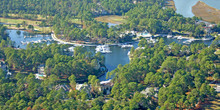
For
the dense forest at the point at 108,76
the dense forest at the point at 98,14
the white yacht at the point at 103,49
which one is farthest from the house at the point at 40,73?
the dense forest at the point at 98,14

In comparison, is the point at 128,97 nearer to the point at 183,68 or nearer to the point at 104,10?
the point at 183,68

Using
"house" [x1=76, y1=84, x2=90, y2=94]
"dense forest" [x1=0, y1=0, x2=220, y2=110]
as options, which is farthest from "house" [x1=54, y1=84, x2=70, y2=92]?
"house" [x1=76, y1=84, x2=90, y2=94]

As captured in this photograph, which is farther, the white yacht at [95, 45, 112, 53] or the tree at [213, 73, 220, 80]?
the white yacht at [95, 45, 112, 53]

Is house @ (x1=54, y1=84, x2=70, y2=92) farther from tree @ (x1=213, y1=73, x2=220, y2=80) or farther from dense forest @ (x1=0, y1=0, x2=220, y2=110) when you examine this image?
tree @ (x1=213, y1=73, x2=220, y2=80)

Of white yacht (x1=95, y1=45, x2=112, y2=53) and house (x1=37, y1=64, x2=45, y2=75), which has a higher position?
white yacht (x1=95, y1=45, x2=112, y2=53)

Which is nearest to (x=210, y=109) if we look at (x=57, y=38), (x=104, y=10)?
(x=57, y=38)

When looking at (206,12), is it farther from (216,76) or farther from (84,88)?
(84,88)

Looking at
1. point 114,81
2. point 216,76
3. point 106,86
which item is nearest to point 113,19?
point 114,81

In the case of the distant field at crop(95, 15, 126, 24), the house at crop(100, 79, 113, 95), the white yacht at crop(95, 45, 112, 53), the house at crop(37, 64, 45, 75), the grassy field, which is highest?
the grassy field

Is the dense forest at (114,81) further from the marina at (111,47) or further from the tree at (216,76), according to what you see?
the marina at (111,47)

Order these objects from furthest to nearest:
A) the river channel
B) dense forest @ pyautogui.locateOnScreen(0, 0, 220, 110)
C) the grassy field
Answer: the river channel < the grassy field < dense forest @ pyautogui.locateOnScreen(0, 0, 220, 110)
